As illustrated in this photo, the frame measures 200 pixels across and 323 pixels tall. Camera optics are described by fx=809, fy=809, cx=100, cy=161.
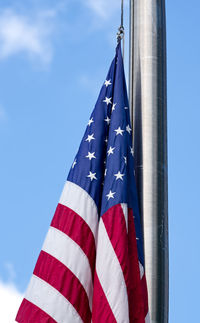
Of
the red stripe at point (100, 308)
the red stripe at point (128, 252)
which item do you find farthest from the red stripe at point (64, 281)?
the red stripe at point (128, 252)

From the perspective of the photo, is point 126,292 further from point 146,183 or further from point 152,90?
point 152,90

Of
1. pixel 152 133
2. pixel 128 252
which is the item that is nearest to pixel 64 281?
pixel 128 252

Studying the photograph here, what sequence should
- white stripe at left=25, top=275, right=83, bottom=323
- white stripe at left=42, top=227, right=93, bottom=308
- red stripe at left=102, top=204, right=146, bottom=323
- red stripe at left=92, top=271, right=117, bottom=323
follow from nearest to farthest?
red stripe at left=92, top=271, right=117, bottom=323
red stripe at left=102, top=204, right=146, bottom=323
white stripe at left=25, top=275, right=83, bottom=323
white stripe at left=42, top=227, right=93, bottom=308

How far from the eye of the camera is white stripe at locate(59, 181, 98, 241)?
9211 mm

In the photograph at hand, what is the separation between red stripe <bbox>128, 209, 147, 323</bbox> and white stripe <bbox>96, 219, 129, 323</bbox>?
0.11m

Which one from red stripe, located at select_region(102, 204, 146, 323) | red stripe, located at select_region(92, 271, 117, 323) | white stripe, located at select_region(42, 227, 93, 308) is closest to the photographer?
red stripe, located at select_region(92, 271, 117, 323)

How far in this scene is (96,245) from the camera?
909 centimetres

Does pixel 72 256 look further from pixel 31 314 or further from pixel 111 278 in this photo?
pixel 31 314

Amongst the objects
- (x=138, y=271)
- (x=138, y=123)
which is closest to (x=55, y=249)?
(x=138, y=271)

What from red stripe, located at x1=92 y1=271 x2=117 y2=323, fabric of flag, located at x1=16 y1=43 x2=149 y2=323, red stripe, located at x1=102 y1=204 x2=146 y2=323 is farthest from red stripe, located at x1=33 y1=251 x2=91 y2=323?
red stripe, located at x1=102 y1=204 x2=146 y2=323

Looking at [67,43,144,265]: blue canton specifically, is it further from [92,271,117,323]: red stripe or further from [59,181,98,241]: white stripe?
[92,271,117,323]: red stripe

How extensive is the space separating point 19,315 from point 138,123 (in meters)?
2.63

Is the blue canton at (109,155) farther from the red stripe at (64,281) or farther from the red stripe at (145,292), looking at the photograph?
the red stripe at (64,281)

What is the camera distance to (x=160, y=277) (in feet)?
28.7
